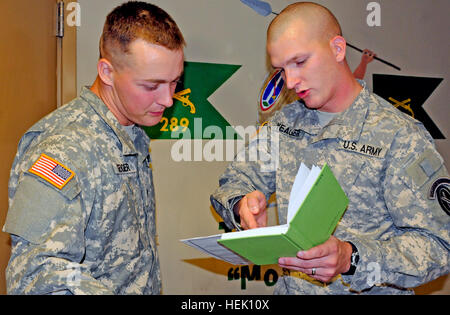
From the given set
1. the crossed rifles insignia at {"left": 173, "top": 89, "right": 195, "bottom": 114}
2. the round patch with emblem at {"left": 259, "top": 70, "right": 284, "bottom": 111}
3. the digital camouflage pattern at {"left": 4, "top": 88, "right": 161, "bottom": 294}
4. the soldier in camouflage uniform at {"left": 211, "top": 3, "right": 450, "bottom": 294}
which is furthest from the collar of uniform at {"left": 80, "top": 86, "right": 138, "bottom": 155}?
the round patch with emblem at {"left": 259, "top": 70, "right": 284, "bottom": 111}

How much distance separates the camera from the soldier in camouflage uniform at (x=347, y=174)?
1314 mm

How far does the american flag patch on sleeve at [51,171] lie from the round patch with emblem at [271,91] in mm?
1469

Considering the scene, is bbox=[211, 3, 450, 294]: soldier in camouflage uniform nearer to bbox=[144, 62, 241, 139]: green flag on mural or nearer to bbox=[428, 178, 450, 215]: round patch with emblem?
bbox=[428, 178, 450, 215]: round patch with emblem

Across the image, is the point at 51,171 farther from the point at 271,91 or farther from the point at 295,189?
the point at 271,91

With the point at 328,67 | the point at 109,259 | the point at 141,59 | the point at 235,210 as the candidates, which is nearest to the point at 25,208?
the point at 109,259

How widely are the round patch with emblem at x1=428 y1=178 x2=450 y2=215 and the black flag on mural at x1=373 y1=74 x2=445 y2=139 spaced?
127 cm

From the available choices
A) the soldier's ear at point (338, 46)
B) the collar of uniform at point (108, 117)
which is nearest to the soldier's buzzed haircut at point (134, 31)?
the collar of uniform at point (108, 117)

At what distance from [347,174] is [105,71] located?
860 mm

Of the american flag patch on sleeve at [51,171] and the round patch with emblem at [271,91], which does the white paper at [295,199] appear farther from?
the round patch with emblem at [271,91]

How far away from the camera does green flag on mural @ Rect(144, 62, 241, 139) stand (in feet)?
7.52

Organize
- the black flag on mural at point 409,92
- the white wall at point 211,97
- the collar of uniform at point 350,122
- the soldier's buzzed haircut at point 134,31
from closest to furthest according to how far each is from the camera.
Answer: the soldier's buzzed haircut at point 134,31
the collar of uniform at point 350,122
the white wall at point 211,97
the black flag on mural at point 409,92

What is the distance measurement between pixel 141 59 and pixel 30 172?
0.48 m

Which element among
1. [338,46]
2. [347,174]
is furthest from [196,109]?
[347,174]

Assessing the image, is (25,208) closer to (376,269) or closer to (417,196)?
(376,269)
